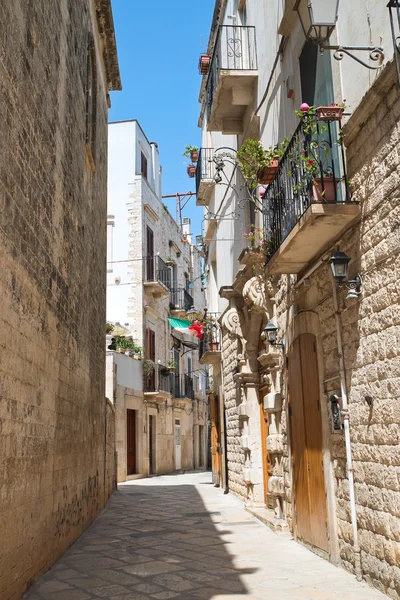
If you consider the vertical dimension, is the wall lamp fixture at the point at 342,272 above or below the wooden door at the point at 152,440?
above

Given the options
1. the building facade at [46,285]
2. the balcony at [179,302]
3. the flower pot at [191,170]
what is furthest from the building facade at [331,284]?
the balcony at [179,302]

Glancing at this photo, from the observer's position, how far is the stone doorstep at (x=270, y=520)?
8130 mm

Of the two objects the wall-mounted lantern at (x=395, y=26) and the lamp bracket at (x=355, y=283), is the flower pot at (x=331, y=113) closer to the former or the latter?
the wall-mounted lantern at (x=395, y=26)

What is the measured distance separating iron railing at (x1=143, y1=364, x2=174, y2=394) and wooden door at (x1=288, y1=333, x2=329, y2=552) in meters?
16.1

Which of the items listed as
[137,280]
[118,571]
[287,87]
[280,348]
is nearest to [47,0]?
[287,87]

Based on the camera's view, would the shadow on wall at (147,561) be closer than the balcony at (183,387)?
Yes

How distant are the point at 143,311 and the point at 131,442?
197 inches

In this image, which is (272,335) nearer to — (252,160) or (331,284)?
(331,284)

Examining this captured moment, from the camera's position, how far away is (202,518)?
10.3m

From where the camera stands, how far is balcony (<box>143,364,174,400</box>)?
23453 mm

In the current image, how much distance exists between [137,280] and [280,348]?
15.9 meters

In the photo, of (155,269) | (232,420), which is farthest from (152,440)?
(232,420)

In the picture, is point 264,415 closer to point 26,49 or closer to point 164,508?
point 164,508

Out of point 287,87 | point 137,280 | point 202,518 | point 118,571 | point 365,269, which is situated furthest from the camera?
point 137,280
